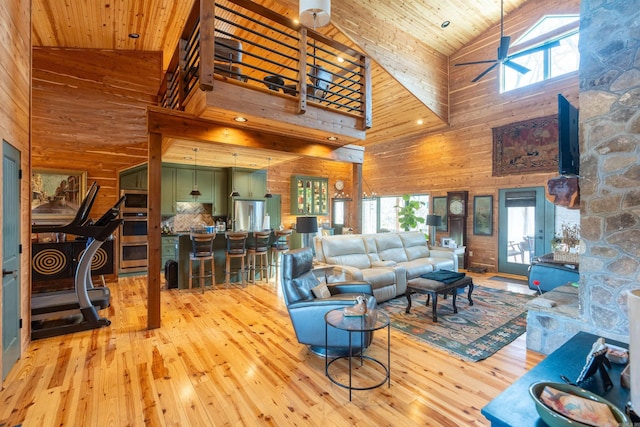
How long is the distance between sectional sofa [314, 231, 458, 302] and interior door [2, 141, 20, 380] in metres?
3.31

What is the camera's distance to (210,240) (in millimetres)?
5250

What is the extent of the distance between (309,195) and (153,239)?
670 cm

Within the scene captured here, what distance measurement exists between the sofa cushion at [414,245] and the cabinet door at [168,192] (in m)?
5.50

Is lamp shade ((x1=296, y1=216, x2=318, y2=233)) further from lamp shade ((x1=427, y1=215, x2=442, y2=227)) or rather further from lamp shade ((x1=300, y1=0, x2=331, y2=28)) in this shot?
lamp shade ((x1=427, y1=215, x2=442, y2=227))

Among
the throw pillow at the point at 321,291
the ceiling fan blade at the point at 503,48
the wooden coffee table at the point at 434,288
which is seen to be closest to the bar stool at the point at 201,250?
the throw pillow at the point at 321,291

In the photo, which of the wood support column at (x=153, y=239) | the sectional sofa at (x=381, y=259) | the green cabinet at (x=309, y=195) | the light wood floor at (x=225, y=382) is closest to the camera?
the light wood floor at (x=225, y=382)

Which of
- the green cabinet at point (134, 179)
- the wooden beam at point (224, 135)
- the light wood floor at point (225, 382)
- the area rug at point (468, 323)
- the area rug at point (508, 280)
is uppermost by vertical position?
the wooden beam at point (224, 135)

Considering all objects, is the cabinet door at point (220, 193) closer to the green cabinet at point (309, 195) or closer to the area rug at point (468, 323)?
the green cabinet at point (309, 195)

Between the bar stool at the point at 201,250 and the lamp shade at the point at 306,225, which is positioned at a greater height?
Result: the lamp shade at the point at 306,225

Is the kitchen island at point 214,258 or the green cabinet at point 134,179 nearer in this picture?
the kitchen island at point 214,258

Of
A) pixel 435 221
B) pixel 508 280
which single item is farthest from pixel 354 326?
pixel 435 221

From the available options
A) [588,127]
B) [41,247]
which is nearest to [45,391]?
[41,247]

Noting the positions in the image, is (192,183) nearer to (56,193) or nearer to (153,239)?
(56,193)

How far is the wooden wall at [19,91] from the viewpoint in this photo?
248 cm
